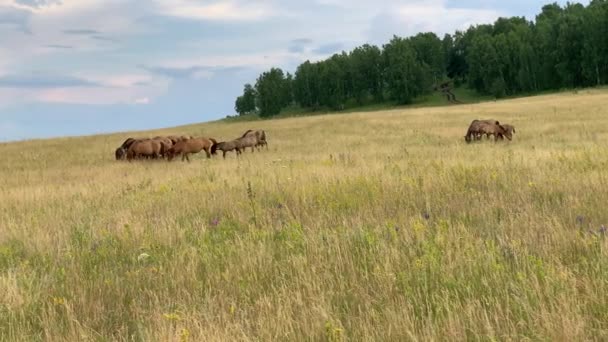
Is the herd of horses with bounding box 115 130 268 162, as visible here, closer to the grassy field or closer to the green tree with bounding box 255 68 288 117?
the grassy field

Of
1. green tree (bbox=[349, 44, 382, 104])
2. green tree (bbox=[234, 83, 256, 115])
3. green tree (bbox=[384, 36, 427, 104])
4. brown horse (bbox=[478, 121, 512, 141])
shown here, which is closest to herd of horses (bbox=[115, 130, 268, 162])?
brown horse (bbox=[478, 121, 512, 141])

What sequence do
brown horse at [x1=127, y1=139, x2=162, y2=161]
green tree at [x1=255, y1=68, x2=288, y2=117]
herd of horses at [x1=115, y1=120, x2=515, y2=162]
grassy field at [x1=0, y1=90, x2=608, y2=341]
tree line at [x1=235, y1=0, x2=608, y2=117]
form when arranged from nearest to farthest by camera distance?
grassy field at [x1=0, y1=90, x2=608, y2=341], herd of horses at [x1=115, y1=120, x2=515, y2=162], brown horse at [x1=127, y1=139, x2=162, y2=161], tree line at [x1=235, y1=0, x2=608, y2=117], green tree at [x1=255, y1=68, x2=288, y2=117]

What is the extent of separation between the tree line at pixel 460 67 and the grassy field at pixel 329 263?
290ft

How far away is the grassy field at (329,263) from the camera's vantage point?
135 inches

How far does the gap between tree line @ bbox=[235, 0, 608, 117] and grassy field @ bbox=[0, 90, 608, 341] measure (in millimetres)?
88408

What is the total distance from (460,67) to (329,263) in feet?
444

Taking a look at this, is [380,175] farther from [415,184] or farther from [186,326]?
[186,326]

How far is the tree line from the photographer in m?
87.9

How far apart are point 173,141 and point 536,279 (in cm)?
2085

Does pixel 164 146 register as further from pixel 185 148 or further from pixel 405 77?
pixel 405 77

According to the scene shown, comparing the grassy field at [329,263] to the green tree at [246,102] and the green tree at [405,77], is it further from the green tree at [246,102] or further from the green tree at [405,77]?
the green tree at [246,102]

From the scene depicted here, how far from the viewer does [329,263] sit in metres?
4.78

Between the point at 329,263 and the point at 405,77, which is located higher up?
the point at 405,77

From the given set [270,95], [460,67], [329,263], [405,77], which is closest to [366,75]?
[405,77]
